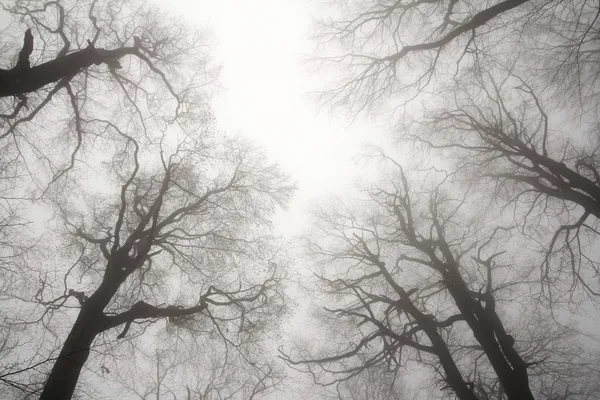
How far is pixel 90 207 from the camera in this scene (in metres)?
8.91

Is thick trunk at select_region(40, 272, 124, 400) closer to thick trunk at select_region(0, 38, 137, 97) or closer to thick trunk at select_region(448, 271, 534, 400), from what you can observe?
thick trunk at select_region(0, 38, 137, 97)

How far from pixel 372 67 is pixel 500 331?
6370mm

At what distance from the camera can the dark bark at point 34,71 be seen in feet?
14.8

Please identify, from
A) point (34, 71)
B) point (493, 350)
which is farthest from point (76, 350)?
point (493, 350)

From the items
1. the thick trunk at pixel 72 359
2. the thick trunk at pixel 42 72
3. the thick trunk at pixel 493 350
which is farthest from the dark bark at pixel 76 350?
the thick trunk at pixel 493 350

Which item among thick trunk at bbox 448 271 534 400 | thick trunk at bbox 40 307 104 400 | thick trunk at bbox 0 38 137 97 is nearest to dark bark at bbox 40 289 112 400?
thick trunk at bbox 40 307 104 400

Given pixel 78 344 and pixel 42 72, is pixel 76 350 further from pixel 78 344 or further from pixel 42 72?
pixel 42 72

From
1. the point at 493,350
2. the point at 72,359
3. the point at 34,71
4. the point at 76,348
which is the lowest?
the point at 72,359

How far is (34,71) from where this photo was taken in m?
4.83

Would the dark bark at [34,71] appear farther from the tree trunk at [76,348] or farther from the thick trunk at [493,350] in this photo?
the thick trunk at [493,350]

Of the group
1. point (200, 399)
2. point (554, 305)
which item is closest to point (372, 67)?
point (554, 305)

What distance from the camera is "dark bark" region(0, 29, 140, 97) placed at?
451 cm

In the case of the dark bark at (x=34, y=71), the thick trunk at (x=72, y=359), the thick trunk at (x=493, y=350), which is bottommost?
the thick trunk at (x=72, y=359)

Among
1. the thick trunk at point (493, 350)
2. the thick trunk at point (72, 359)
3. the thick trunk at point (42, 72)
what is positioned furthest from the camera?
the thick trunk at point (493, 350)
